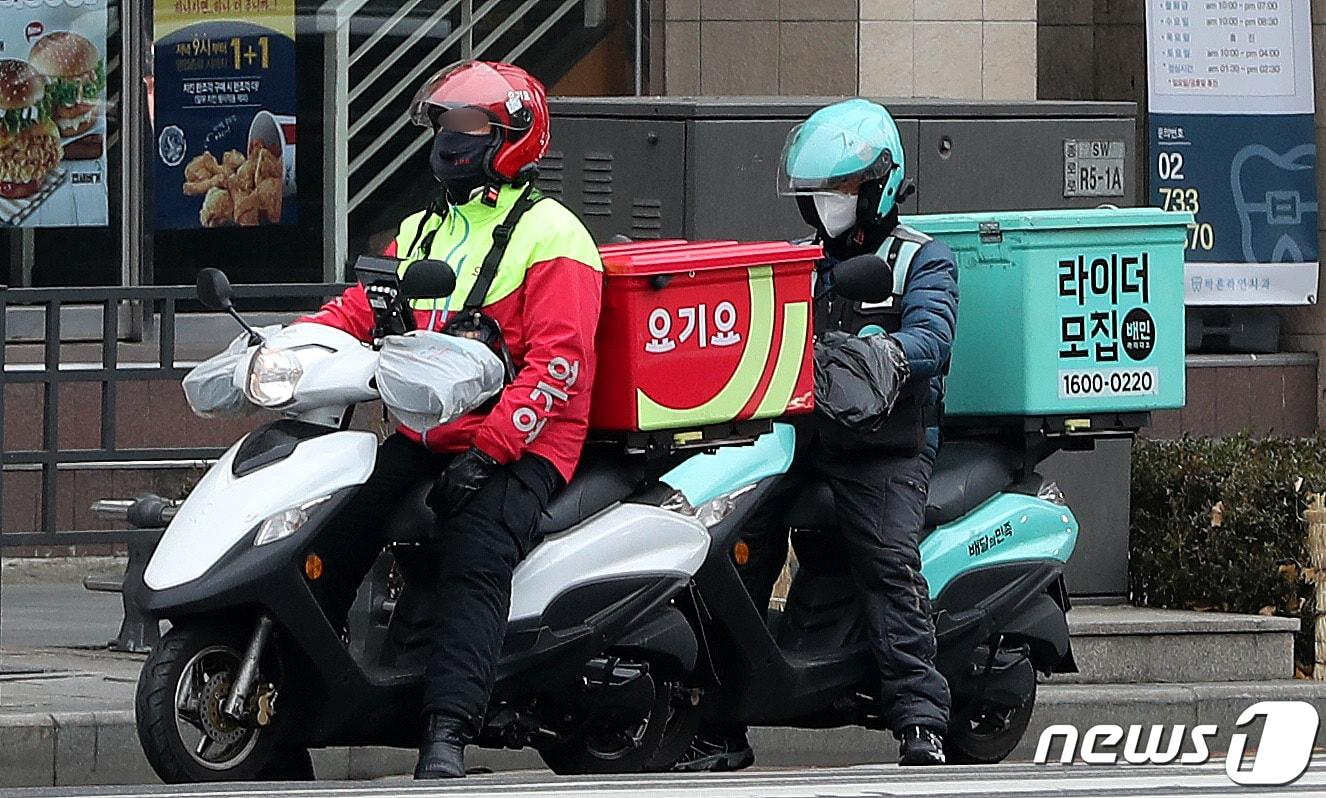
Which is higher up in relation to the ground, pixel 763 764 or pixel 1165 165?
pixel 1165 165

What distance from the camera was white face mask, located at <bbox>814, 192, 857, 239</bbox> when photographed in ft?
25.2

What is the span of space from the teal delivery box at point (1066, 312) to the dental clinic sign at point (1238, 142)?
6635 mm

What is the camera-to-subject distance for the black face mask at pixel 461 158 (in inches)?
278

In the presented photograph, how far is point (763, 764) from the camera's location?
8641mm

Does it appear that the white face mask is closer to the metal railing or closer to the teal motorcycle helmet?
the teal motorcycle helmet

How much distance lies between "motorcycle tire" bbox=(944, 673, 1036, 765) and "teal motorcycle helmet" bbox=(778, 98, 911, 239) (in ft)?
4.70

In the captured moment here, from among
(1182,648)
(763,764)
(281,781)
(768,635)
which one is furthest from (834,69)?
(281,781)

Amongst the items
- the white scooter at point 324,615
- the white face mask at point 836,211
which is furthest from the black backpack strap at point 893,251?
the white scooter at point 324,615

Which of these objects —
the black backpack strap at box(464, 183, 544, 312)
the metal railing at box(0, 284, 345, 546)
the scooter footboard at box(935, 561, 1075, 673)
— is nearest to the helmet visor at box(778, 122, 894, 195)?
the black backpack strap at box(464, 183, 544, 312)

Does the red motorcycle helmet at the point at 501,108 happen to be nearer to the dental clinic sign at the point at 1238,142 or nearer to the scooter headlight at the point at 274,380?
the scooter headlight at the point at 274,380

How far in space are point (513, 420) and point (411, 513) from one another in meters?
0.37

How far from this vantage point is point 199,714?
21.7 ft

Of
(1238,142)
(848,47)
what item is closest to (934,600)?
(848,47)

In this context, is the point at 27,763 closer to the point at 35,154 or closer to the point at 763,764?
the point at 763,764
